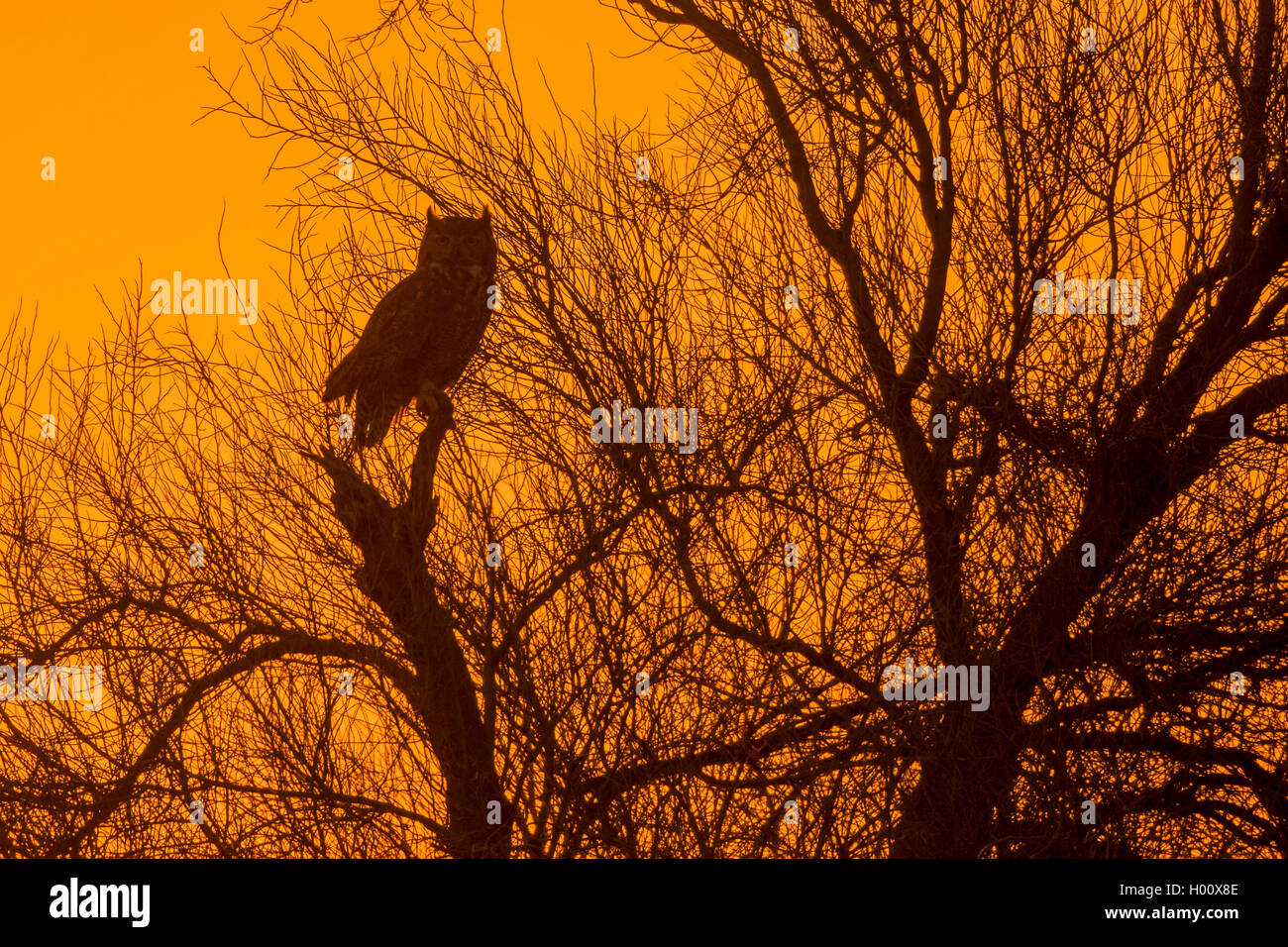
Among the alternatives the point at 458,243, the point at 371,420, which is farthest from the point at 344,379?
the point at 458,243

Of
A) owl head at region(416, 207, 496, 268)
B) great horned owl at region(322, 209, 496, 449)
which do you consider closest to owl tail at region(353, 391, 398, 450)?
great horned owl at region(322, 209, 496, 449)

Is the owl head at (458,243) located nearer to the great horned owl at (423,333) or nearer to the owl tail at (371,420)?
the great horned owl at (423,333)

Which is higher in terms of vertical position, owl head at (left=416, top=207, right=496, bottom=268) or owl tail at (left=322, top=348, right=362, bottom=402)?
owl head at (left=416, top=207, right=496, bottom=268)

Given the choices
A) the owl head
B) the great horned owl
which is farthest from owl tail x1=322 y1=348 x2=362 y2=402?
the owl head

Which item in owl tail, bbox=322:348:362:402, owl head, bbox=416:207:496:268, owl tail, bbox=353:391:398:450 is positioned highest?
owl head, bbox=416:207:496:268

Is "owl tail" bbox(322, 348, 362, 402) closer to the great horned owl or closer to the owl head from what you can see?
the great horned owl

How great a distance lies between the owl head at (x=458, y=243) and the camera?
23.6 feet

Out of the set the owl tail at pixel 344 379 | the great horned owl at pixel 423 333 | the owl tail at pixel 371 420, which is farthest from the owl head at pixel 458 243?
the owl tail at pixel 371 420

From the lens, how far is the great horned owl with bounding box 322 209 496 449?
7.02 meters

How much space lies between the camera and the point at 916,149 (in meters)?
7.82

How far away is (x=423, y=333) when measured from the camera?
7.02 m

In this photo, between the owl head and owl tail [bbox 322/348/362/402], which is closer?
owl tail [bbox 322/348/362/402]

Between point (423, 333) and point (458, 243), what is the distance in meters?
0.56

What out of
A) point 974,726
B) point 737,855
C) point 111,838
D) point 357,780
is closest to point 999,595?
point 974,726
